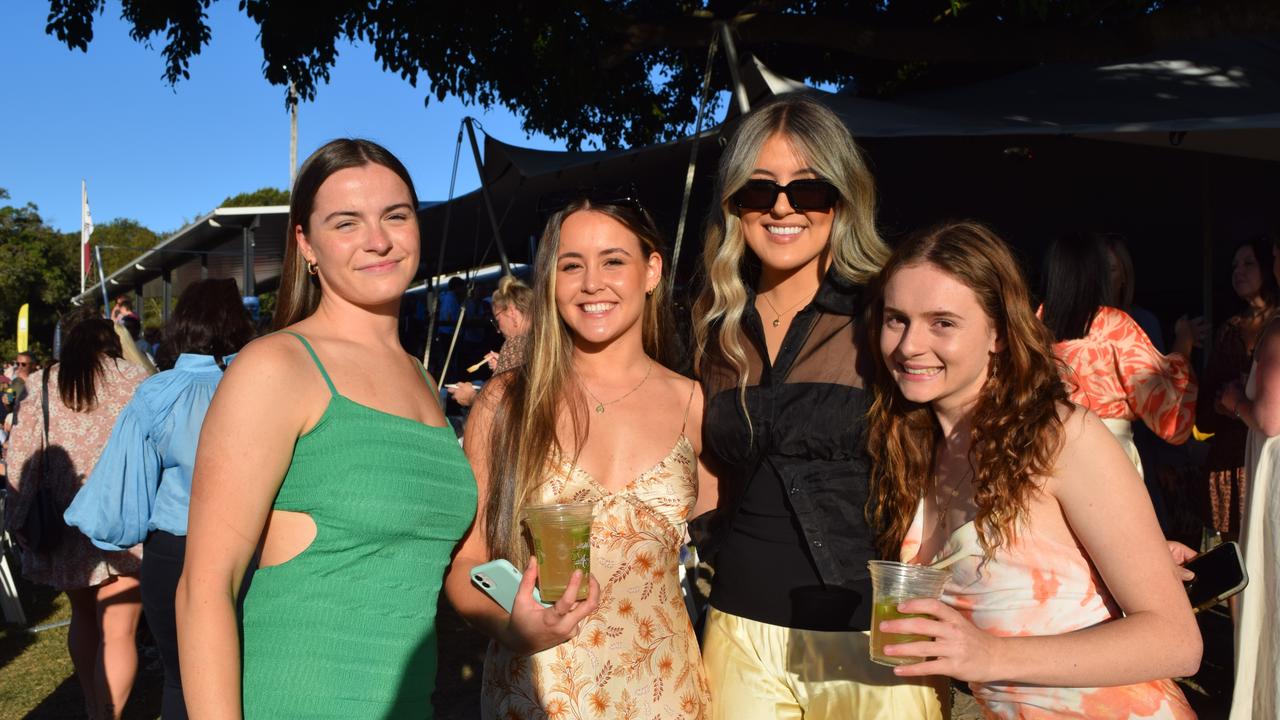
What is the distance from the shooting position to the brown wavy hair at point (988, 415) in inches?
71.2

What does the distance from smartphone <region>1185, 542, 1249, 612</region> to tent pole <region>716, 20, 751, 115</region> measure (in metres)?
4.87

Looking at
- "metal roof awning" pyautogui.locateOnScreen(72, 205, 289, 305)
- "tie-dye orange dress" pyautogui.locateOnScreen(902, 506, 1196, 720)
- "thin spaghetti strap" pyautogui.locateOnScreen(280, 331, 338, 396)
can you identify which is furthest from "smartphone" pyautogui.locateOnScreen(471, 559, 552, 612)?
"metal roof awning" pyautogui.locateOnScreen(72, 205, 289, 305)

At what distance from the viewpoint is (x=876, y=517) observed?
2217mm

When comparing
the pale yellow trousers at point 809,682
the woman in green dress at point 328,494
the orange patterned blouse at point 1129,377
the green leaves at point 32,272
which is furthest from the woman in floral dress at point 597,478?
the green leaves at point 32,272

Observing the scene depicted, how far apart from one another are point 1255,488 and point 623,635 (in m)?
2.47

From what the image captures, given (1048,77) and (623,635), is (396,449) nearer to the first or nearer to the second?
(623,635)

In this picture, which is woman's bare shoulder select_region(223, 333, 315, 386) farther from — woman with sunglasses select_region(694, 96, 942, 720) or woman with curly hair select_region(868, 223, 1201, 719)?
woman with curly hair select_region(868, 223, 1201, 719)

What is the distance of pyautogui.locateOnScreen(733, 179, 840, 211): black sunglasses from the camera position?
2404 mm

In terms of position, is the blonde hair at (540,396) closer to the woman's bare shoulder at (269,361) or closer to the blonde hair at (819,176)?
the blonde hair at (819,176)

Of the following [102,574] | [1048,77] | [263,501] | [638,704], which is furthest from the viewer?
[1048,77]

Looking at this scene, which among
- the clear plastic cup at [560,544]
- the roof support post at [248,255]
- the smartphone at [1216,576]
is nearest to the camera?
the clear plastic cup at [560,544]

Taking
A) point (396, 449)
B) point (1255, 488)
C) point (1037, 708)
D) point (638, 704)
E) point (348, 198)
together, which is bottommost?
point (638, 704)

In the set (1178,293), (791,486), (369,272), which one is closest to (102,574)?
(369,272)

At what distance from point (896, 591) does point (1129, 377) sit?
2.86m
